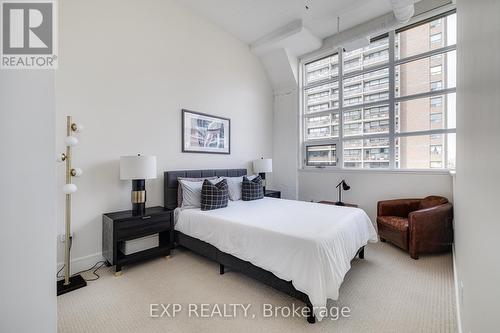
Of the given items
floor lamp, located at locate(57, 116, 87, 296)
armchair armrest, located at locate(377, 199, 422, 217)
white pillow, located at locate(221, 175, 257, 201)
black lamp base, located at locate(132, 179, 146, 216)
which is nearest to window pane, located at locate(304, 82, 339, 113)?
armchair armrest, located at locate(377, 199, 422, 217)

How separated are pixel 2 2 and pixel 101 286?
8.21 feet

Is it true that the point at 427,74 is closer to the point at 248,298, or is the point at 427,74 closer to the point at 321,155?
the point at 321,155

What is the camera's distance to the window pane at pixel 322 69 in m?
4.82

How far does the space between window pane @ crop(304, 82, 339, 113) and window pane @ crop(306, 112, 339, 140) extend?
0.61 ft

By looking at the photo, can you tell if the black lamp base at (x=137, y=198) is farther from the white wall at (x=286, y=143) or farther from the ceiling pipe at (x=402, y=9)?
the ceiling pipe at (x=402, y=9)

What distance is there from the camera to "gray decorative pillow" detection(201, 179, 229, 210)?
10.0 feet

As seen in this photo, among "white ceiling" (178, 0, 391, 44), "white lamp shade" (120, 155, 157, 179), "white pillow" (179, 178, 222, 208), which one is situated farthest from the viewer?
"white ceiling" (178, 0, 391, 44)

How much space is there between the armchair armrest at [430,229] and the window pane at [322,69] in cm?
327

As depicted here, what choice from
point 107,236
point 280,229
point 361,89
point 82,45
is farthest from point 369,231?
point 82,45

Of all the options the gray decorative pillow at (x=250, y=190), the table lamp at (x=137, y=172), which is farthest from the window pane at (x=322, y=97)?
the table lamp at (x=137, y=172)

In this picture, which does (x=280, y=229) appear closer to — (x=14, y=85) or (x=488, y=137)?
(x=488, y=137)

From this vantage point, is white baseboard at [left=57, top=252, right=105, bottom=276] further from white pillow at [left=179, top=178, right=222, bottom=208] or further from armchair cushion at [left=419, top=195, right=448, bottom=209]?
armchair cushion at [left=419, top=195, right=448, bottom=209]

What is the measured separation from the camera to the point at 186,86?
3.72 meters

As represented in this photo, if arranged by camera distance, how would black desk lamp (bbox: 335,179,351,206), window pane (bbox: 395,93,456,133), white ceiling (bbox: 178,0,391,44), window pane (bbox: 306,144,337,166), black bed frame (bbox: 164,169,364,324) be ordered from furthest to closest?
window pane (bbox: 306,144,337,166)
black desk lamp (bbox: 335,179,351,206)
white ceiling (bbox: 178,0,391,44)
window pane (bbox: 395,93,456,133)
black bed frame (bbox: 164,169,364,324)
